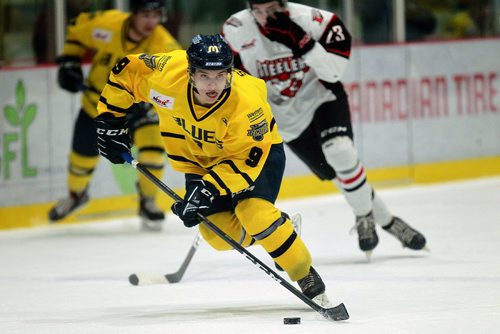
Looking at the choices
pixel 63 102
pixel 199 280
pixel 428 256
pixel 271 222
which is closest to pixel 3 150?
pixel 63 102

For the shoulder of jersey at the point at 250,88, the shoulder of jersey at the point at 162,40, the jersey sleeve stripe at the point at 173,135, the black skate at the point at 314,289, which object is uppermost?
the shoulder of jersey at the point at 250,88

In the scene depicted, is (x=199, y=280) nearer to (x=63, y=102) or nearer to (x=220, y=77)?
(x=220, y=77)

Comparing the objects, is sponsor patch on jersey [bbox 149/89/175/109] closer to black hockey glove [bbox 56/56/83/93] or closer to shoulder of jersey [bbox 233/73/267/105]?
shoulder of jersey [bbox 233/73/267/105]

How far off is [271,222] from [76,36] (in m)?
2.85

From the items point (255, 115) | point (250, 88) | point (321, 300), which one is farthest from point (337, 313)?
point (250, 88)

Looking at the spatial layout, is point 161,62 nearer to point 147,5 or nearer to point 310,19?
point 310,19

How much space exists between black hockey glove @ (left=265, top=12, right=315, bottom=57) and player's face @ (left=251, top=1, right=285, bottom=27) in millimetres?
23

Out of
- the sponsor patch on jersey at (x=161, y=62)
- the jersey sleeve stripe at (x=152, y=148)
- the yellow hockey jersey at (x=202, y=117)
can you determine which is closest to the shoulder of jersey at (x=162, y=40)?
the jersey sleeve stripe at (x=152, y=148)

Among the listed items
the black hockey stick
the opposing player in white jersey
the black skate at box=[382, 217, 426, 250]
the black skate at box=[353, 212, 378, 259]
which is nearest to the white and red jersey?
the opposing player in white jersey

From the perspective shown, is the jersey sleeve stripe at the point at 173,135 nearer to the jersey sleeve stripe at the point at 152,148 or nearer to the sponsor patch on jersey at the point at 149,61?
the sponsor patch on jersey at the point at 149,61

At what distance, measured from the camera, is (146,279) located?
509 cm

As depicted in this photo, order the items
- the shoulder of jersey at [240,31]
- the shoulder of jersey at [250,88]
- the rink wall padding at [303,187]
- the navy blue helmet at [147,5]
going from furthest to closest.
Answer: the rink wall padding at [303,187] → the navy blue helmet at [147,5] → the shoulder of jersey at [240,31] → the shoulder of jersey at [250,88]

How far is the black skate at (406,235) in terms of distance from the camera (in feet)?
18.2

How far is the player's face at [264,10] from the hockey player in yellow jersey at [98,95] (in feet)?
4.39
